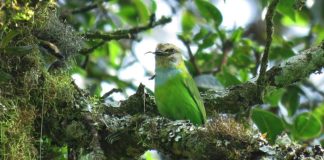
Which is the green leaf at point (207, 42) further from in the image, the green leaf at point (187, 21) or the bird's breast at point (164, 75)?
the green leaf at point (187, 21)

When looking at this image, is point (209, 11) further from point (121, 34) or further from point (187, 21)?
point (187, 21)

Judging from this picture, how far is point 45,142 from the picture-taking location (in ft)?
10.5

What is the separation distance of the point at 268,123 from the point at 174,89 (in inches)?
23.9

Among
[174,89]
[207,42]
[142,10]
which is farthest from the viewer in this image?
[142,10]

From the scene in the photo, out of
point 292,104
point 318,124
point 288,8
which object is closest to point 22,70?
point 288,8

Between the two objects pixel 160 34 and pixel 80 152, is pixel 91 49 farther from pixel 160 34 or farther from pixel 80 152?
pixel 160 34

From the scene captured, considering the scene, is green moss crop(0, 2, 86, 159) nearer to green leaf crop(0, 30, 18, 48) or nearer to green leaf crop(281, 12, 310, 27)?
green leaf crop(0, 30, 18, 48)

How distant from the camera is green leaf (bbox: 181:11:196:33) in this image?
226 inches

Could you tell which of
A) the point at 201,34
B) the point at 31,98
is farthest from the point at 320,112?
the point at 31,98

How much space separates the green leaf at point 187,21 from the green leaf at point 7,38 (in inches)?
112

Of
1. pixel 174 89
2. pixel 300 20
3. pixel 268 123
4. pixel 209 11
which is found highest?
pixel 300 20

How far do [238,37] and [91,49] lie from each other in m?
1.28

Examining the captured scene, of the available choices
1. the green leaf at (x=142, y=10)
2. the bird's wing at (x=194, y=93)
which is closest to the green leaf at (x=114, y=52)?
the green leaf at (x=142, y=10)

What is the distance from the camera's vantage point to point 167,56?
4172 millimetres
